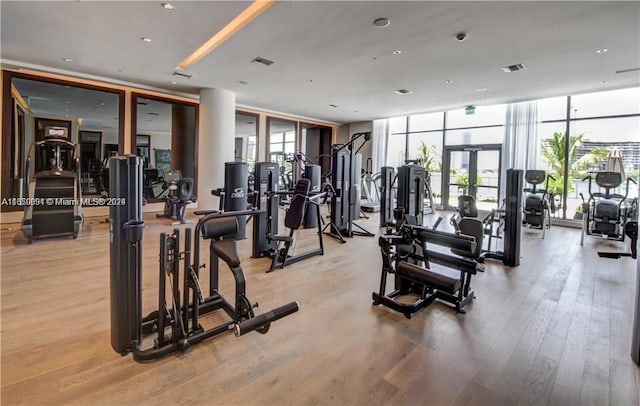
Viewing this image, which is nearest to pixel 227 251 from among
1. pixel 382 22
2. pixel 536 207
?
pixel 382 22

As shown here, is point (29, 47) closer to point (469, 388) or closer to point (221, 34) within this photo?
point (221, 34)

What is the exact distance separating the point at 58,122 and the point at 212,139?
143 inches

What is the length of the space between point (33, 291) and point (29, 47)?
4360mm

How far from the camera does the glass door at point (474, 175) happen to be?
908cm

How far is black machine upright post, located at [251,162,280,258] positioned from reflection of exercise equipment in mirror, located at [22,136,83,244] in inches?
128

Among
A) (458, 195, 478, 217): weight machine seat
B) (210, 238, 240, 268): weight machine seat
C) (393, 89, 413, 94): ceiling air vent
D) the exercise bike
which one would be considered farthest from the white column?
the exercise bike

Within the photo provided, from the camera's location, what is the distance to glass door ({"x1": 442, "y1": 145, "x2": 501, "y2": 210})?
908 cm

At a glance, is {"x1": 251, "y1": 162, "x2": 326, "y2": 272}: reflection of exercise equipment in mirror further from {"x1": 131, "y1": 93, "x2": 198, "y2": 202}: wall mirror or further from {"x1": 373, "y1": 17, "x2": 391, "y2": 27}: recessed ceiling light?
{"x1": 131, "y1": 93, "x2": 198, "y2": 202}: wall mirror

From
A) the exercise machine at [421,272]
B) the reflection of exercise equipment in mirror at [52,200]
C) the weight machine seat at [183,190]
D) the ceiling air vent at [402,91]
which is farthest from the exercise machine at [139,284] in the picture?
the ceiling air vent at [402,91]

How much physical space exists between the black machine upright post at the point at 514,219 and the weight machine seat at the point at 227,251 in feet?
12.5

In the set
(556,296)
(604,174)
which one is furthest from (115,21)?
(604,174)

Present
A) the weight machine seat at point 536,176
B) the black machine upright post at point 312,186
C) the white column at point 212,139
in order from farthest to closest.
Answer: the white column at point 212,139 < the weight machine seat at point 536,176 < the black machine upright post at point 312,186

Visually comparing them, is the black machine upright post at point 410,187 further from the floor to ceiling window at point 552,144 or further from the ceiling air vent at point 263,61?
the floor to ceiling window at point 552,144

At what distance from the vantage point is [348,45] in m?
4.73
